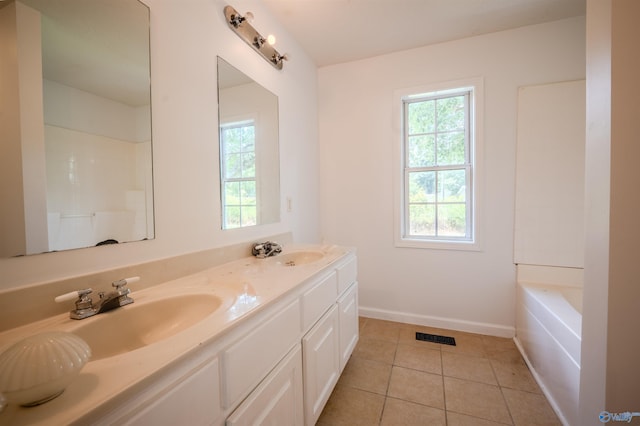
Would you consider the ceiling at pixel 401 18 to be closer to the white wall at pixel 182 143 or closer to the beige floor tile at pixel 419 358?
the white wall at pixel 182 143

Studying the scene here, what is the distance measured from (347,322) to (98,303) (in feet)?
4.27

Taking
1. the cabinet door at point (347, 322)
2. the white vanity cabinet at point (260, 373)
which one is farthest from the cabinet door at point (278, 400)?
the cabinet door at point (347, 322)

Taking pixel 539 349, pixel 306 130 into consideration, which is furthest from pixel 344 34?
pixel 539 349

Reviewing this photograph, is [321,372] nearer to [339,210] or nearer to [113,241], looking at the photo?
[113,241]

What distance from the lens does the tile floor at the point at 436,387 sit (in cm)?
140

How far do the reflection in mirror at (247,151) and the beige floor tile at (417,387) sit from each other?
1368 mm

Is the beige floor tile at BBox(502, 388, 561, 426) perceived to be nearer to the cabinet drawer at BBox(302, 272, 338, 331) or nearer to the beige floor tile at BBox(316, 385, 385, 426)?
the beige floor tile at BBox(316, 385, 385, 426)

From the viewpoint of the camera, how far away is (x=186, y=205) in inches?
48.6

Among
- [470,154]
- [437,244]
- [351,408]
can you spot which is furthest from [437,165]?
[351,408]

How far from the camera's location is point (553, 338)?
1488mm

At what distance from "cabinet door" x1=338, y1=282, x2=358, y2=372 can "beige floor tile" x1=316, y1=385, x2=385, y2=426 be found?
169 mm

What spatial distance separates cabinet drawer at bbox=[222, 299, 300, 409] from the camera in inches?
28.5

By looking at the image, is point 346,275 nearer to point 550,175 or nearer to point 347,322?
point 347,322

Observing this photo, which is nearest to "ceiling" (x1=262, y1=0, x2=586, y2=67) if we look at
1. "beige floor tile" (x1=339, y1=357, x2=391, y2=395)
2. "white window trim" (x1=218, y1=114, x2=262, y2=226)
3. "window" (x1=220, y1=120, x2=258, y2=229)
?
"white window trim" (x1=218, y1=114, x2=262, y2=226)
